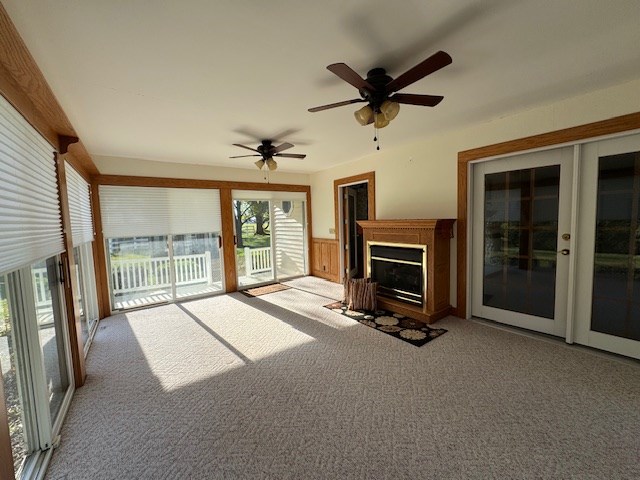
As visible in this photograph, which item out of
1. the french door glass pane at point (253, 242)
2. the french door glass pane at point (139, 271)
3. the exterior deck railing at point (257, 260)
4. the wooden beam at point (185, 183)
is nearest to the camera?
the wooden beam at point (185, 183)

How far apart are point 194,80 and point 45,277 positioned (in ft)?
5.98

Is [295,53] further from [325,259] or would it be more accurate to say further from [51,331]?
[325,259]

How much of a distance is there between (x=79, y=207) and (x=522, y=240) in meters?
4.91

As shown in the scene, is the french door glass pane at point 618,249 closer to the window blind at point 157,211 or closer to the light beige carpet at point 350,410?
the light beige carpet at point 350,410

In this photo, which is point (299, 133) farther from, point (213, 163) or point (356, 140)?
point (213, 163)

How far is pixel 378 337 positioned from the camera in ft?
9.68

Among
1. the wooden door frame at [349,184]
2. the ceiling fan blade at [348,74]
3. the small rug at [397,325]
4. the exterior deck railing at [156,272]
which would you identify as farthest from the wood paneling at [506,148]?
the exterior deck railing at [156,272]

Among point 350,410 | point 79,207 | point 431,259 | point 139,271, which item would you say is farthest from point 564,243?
point 139,271

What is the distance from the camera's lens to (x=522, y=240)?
2.97 m

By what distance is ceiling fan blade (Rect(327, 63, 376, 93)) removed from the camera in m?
1.49

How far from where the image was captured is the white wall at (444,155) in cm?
235

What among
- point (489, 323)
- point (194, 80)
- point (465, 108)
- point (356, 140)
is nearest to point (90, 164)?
point (194, 80)

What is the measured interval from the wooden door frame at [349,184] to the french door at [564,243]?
5.25 ft

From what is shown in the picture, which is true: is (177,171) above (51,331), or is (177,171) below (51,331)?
above
